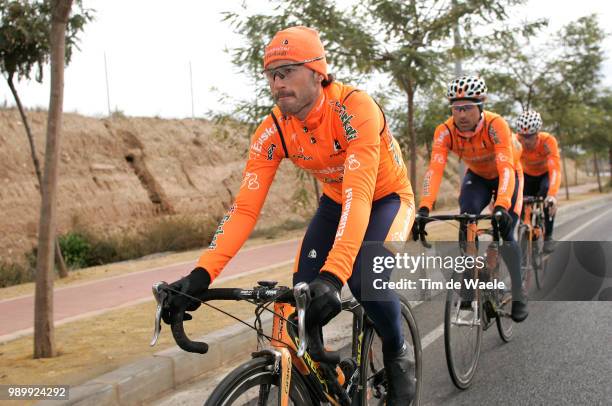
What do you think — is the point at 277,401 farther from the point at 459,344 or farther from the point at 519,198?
the point at 519,198

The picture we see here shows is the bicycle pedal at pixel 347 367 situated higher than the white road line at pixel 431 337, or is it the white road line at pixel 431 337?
the bicycle pedal at pixel 347 367

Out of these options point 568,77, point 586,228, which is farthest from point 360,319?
point 568,77

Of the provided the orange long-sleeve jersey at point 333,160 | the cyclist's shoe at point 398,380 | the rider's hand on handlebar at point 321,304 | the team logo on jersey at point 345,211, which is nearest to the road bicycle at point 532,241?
the cyclist's shoe at point 398,380

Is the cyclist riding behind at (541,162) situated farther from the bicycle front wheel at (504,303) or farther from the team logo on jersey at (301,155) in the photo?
the team logo on jersey at (301,155)

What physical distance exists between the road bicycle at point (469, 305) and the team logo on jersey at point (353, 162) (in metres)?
1.79

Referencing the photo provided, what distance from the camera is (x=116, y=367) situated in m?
4.65

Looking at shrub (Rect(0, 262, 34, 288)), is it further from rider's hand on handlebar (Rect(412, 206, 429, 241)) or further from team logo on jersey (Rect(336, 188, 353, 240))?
team logo on jersey (Rect(336, 188, 353, 240))

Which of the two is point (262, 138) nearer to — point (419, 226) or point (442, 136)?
point (419, 226)

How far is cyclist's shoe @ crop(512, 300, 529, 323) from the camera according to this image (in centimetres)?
561

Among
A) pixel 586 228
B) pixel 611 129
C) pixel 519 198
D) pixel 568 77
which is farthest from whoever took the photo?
pixel 611 129

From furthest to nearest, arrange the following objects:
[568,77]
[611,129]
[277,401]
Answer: [611,129] < [568,77] < [277,401]

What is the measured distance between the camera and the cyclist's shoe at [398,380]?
11.1 feet

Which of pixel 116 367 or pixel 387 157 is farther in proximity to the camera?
pixel 116 367

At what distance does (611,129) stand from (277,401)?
32.6 meters
